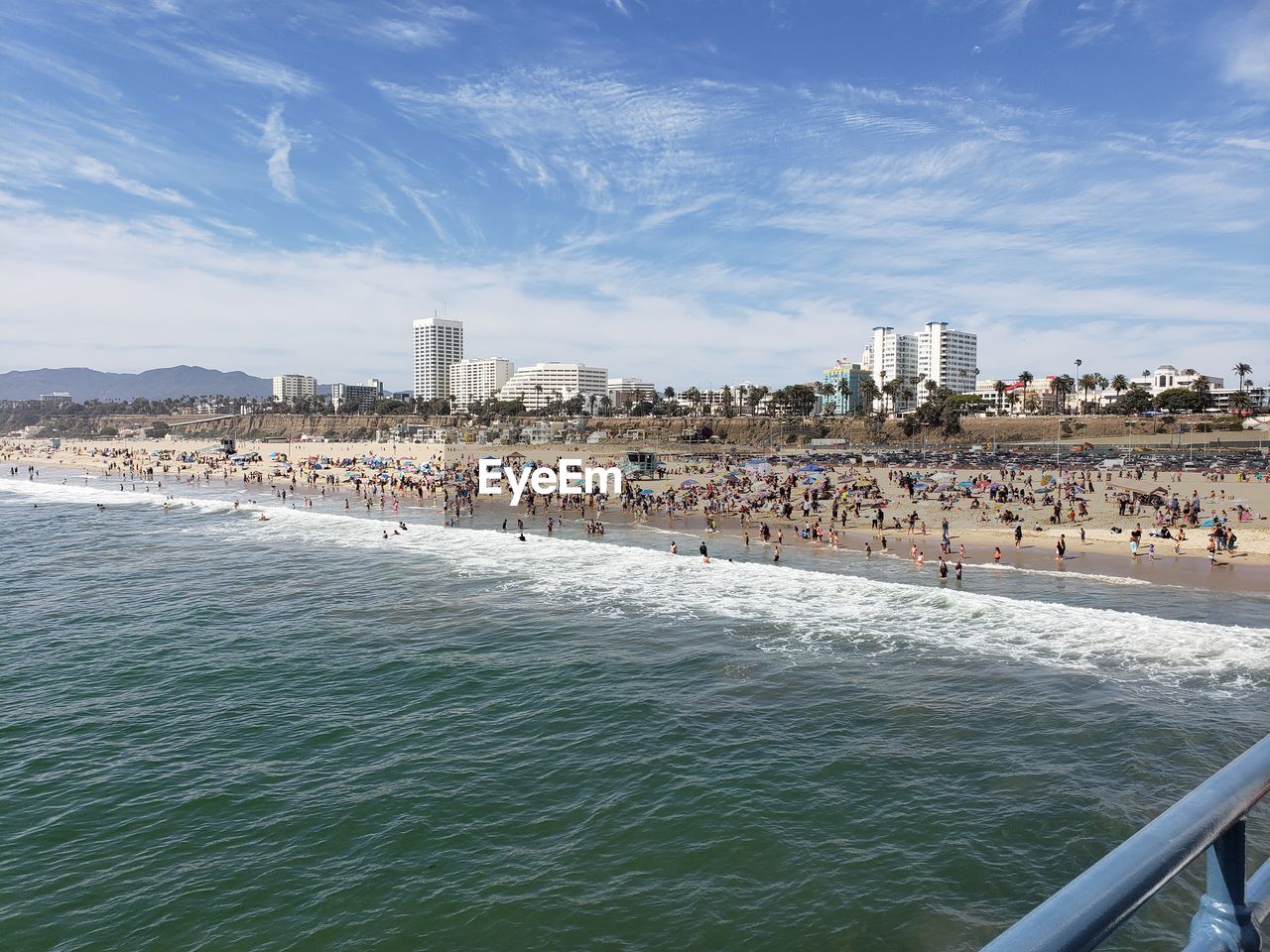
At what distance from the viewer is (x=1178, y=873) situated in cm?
154

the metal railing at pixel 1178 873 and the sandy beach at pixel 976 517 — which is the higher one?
the metal railing at pixel 1178 873

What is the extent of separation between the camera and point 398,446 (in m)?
137

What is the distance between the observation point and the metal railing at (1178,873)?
4.78ft

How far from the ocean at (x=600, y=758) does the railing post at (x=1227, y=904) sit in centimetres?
606

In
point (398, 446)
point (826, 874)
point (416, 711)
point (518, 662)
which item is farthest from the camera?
point (398, 446)

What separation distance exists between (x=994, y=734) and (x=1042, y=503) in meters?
41.3

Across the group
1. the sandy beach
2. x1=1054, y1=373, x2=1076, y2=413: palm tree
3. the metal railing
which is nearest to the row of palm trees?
x1=1054, y1=373, x2=1076, y2=413: palm tree

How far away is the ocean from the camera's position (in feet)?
39.6

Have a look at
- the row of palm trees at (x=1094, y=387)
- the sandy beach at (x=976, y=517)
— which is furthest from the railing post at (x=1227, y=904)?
the row of palm trees at (x=1094, y=387)

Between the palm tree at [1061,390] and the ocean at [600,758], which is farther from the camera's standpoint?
the palm tree at [1061,390]

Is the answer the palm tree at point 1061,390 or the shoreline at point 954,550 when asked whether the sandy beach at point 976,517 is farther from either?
the palm tree at point 1061,390

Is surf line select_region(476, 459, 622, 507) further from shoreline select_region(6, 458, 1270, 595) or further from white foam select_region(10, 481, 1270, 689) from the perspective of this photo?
white foam select_region(10, 481, 1270, 689)

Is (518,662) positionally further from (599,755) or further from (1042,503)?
(1042,503)

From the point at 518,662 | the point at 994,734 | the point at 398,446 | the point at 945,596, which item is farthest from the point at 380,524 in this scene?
the point at 398,446
